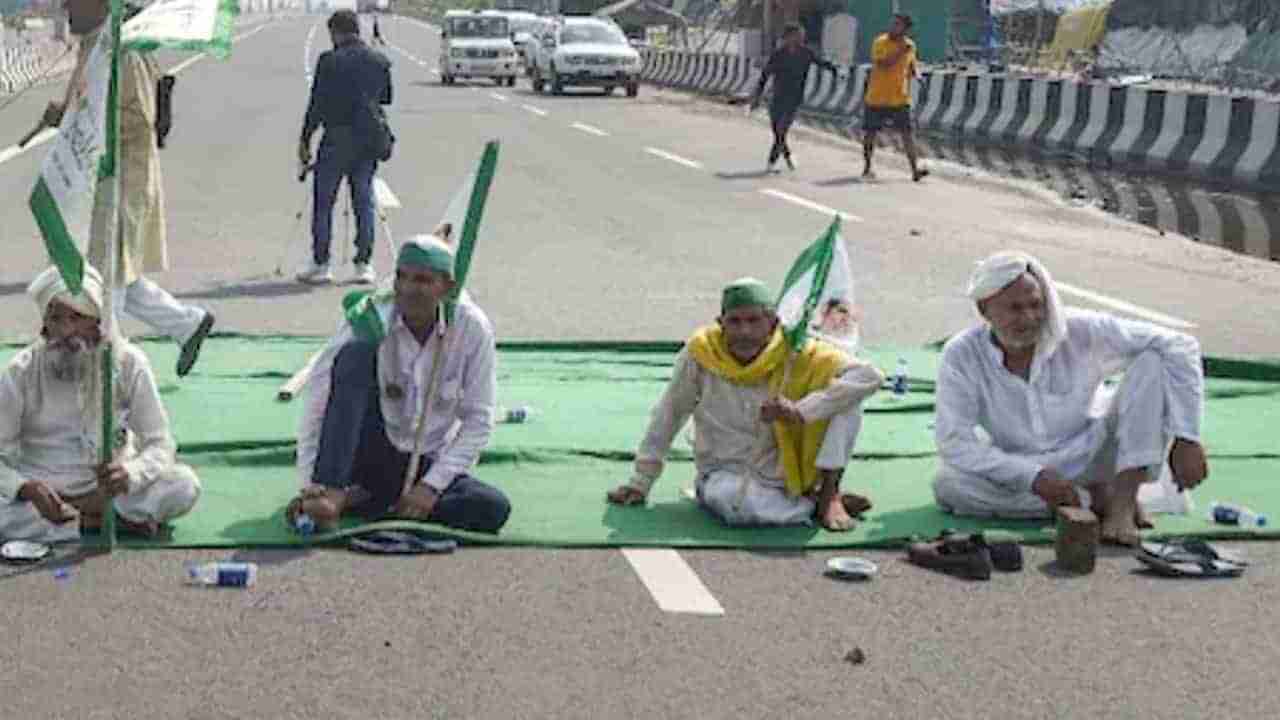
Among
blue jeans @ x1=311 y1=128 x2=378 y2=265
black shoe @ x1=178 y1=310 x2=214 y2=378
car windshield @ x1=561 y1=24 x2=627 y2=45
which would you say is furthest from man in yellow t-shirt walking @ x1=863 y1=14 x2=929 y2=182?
car windshield @ x1=561 y1=24 x2=627 y2=45

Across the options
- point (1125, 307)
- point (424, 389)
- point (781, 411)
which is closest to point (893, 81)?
point (1125, 307)

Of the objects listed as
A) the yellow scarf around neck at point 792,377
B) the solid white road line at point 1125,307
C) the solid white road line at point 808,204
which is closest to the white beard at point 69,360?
the yellow scarf around neck at point 792,377

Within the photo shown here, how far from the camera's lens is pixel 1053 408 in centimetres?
711

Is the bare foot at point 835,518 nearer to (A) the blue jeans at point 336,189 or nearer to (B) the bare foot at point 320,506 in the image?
(B) the bare foot at point 320,506

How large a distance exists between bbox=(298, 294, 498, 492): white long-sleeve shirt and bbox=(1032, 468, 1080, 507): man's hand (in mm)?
1847

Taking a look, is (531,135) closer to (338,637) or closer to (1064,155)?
(1064,155)

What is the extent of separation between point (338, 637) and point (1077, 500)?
8.53 ft

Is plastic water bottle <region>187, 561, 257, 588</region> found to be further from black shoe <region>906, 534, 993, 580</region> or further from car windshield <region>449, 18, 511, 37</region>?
car windshield <region>449, 18, 511, 37</region>

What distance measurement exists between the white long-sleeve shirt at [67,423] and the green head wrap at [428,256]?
91cm

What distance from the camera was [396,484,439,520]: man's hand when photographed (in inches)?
262

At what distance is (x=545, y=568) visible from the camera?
6.39m

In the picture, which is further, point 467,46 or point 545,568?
point 467,46

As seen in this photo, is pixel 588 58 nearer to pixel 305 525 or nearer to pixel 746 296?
pixel 746 296

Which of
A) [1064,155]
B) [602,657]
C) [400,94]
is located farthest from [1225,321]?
[400,94]
